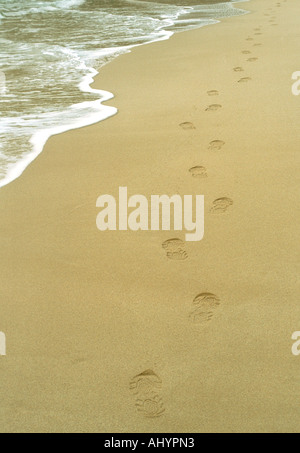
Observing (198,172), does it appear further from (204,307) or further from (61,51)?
(61,51)

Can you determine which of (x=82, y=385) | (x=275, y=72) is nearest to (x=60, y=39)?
(x=275, y=72)

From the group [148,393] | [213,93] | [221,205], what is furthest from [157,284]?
[213,93]

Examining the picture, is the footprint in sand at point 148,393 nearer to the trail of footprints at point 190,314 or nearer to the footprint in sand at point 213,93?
the trail of footprints at point 190,314

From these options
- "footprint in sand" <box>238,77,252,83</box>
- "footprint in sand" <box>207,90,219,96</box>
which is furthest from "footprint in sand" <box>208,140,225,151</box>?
"footprint in sand" <box>238,77,252,83</box>

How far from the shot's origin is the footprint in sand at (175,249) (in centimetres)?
223

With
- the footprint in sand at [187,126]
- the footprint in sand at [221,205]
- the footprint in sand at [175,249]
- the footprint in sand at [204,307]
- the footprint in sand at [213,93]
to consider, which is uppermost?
the footprint in sand at [213,93]

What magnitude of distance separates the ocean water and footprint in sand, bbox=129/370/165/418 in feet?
5.87

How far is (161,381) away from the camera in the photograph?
167 cm

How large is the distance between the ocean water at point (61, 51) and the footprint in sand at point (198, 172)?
3.79 ft

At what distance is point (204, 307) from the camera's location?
1.94 metres

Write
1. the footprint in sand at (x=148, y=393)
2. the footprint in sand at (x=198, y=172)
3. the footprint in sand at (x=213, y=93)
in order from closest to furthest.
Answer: the footprint in sand at (x=148, y=393)
the footprint in sand at (x=198, y=172)
the footprint in sand at (x=213, y=93)

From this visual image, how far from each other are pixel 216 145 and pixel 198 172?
15.9 inches

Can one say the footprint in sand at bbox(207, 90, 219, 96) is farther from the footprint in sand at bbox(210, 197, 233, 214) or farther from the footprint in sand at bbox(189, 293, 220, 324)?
the footprint in sand at bbox(189, 293, 220, 324)

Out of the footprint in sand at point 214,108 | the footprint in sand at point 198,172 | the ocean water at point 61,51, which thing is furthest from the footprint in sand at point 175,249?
the footprint in sand at point 214,108
